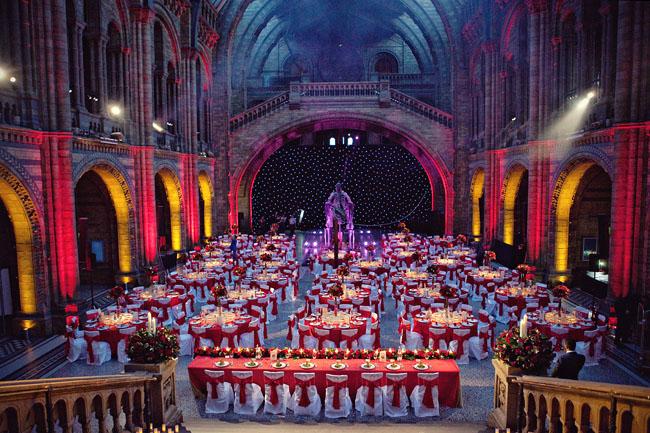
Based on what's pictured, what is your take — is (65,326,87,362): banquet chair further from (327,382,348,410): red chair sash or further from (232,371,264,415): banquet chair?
(327,382,348,410): red chair sash

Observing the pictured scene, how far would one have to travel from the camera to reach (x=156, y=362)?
7.38 metres

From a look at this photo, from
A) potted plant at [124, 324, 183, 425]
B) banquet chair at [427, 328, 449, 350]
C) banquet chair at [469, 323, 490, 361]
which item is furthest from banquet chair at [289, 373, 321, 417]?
banquet chair at [469, 323, 490, 361]

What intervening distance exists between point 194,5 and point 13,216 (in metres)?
14.7

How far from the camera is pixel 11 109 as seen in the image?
11703 mm

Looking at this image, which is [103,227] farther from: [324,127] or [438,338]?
[324,127]

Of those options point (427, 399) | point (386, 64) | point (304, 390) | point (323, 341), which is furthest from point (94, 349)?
point (386, 64)

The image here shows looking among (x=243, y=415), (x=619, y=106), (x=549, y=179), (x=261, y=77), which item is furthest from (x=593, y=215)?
(x=261, y=77)

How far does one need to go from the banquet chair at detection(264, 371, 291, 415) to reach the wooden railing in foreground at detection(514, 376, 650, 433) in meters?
3.94

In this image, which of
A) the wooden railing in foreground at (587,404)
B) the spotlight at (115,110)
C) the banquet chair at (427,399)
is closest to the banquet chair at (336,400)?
the banquet chair at (427,399)

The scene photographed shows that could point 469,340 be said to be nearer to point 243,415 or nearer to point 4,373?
point 243,415

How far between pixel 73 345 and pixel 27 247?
9.91 ft

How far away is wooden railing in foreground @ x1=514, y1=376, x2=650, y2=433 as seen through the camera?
16.8 feet

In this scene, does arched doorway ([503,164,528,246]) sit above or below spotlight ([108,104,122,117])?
below

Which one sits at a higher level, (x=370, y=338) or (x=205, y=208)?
(x=205, y=208)
